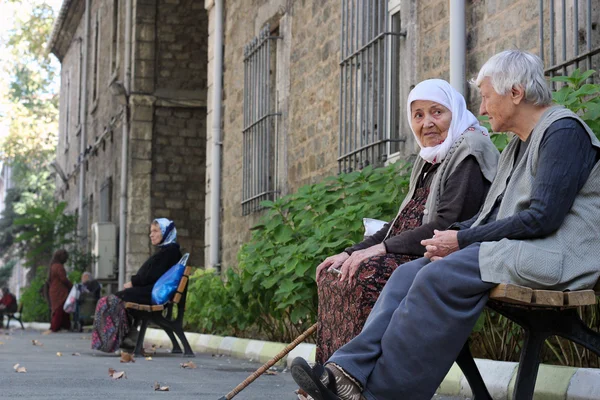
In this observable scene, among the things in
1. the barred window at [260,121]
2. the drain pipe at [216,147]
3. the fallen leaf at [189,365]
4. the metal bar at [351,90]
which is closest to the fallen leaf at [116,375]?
the fallen leaf at [189,365]

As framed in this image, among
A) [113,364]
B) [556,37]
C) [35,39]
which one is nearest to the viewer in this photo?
[556,37]

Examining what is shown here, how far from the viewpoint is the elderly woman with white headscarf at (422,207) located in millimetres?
4344

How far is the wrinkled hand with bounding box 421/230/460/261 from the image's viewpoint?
371 cm

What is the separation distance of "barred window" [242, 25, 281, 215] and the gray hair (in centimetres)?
788

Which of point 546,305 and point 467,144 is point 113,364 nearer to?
point 467,144

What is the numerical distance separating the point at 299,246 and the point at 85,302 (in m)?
12.7

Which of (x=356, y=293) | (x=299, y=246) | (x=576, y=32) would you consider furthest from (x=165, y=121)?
(x=356, y=293)

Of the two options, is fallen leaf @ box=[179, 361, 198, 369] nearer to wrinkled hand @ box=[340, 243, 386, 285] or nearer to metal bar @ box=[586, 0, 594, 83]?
metal bar @ box=[586, 0, 594, 83]

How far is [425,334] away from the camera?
11.3 ft

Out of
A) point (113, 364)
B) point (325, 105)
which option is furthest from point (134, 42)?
point (113, 364)

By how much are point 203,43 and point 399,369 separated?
1733cm

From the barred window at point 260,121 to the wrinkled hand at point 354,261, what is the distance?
719cm

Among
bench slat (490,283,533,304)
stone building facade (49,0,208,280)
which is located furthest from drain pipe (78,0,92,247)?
bench slat (490,283,533,304)

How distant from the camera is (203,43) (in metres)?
20.3
